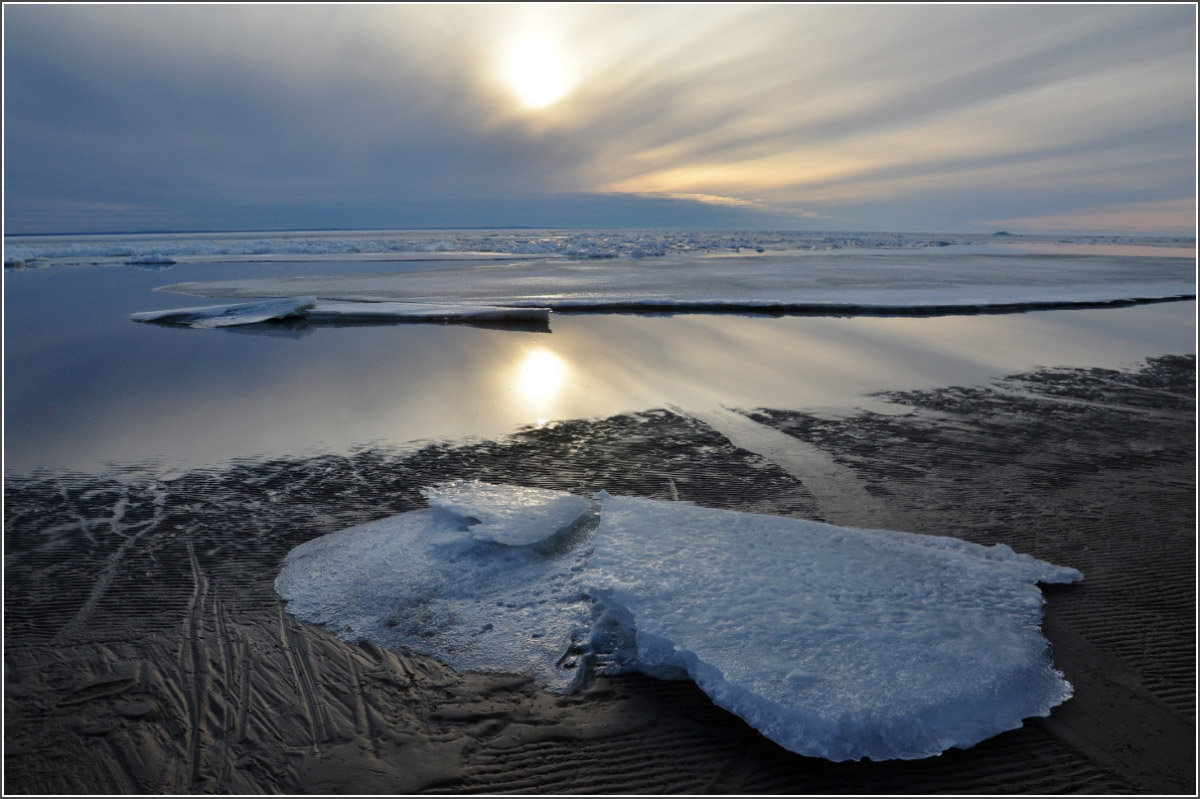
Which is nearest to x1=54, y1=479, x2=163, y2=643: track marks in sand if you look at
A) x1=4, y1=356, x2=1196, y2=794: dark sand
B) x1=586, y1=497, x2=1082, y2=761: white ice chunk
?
x1=4, y1=356, x2=1196, y2=794: dark sand

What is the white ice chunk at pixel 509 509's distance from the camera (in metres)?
4.44

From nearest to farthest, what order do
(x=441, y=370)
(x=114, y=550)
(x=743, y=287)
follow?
(x=114, y=550), (x=441, y=370), (x=743, y=287)

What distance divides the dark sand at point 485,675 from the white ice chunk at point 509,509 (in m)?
0.55

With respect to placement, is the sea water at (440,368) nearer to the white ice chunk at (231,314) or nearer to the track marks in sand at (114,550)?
the white ice chunk at (231,314)

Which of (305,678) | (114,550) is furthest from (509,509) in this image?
(114,550)

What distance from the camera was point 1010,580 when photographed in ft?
13.4

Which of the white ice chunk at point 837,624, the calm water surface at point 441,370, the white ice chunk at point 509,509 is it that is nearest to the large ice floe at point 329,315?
the calm water surface at point 441,370

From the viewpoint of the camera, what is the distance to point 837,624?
11.4 ft

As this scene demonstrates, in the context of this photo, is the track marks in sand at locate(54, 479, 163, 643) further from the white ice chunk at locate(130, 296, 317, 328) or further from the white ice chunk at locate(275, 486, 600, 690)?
the white ice chunk at locate(130, 296, 317, 328)

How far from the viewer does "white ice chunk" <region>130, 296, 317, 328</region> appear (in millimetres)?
13625

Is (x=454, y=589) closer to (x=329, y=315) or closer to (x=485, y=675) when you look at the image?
(x=485, y=675)

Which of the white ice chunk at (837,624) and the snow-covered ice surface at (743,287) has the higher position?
the snow-covered ice surface at (743,287)

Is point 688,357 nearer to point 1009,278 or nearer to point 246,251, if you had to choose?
point 1009,278

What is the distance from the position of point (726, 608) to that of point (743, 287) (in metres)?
17.1
